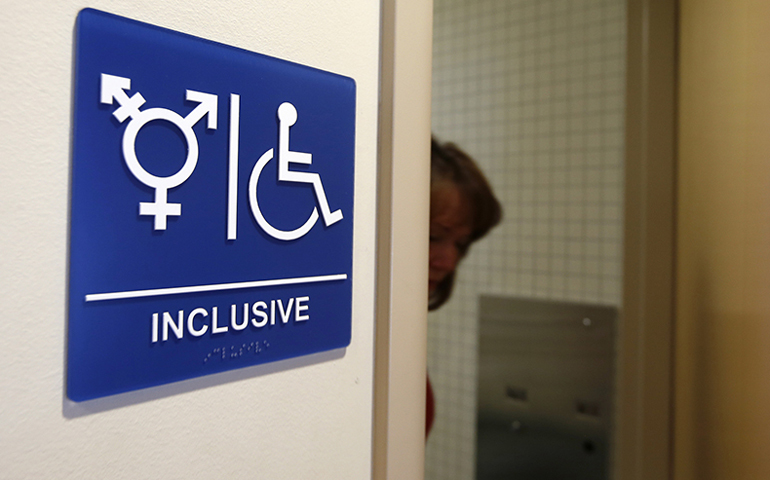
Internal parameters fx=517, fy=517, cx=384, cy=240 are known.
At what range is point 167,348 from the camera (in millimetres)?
359

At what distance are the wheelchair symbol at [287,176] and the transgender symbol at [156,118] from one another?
0.16 ft

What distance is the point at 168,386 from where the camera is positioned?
368 mm

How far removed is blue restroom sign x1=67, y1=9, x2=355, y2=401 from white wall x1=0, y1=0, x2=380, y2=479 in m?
0.01

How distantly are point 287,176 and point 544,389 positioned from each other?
124 cm

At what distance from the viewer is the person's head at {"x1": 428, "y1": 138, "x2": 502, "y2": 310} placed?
1.27m

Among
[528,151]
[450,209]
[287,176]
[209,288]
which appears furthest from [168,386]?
[528,151]

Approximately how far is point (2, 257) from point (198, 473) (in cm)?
20

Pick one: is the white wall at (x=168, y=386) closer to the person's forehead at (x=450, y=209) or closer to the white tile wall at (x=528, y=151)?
the person's forehead at (x=450, y=209)

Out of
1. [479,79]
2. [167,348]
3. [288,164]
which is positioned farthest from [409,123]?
[479,79]

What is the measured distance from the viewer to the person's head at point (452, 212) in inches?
49.9

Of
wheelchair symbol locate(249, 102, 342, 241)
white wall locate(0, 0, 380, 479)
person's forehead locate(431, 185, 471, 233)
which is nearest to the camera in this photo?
white wall locate(0, 0, 380, 479)

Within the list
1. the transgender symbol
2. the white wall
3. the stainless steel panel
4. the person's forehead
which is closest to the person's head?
the person's forehead

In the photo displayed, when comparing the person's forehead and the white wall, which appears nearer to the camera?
the white wall

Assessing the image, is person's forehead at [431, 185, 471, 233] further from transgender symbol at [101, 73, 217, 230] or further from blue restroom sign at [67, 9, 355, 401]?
transgender symbol at [101, 73, 217, 230]
